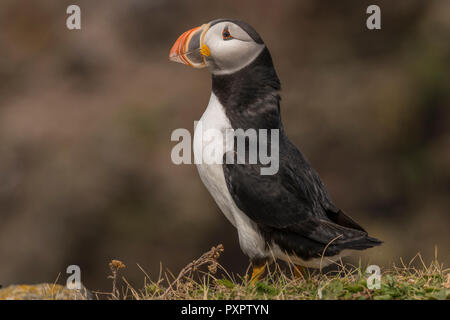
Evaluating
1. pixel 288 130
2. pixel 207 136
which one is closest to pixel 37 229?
pixel 288 130

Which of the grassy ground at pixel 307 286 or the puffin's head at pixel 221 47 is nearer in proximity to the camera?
the grassy ground at pixel 307 286

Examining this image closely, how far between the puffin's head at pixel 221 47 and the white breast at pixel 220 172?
0.25m

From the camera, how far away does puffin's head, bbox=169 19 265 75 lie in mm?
2869

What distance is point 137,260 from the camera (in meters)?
5.95

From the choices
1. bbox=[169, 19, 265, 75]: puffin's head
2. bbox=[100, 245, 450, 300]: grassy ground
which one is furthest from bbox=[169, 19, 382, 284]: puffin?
bbox=[100, 245, 450, 300]: grassy ground

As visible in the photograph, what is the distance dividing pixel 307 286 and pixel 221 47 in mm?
1218

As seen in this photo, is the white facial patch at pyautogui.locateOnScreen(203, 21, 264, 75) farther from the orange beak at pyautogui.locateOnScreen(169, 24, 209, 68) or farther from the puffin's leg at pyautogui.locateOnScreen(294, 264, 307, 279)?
the puffin's leg at pyautogui.locateOnScreen(294, 264, 307, 279)

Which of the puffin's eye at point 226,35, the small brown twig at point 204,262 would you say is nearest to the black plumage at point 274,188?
the puffin's eye at point 226,35

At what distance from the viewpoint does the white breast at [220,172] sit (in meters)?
2.84

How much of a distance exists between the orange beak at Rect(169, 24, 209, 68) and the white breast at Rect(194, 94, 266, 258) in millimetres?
283

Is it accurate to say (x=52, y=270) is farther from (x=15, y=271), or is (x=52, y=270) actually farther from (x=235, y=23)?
(x=235, y=23)

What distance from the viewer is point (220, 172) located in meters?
2.84

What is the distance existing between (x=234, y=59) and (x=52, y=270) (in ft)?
12.6

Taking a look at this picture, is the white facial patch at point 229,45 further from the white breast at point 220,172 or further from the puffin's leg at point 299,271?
the puffin's leg at point 299,271
